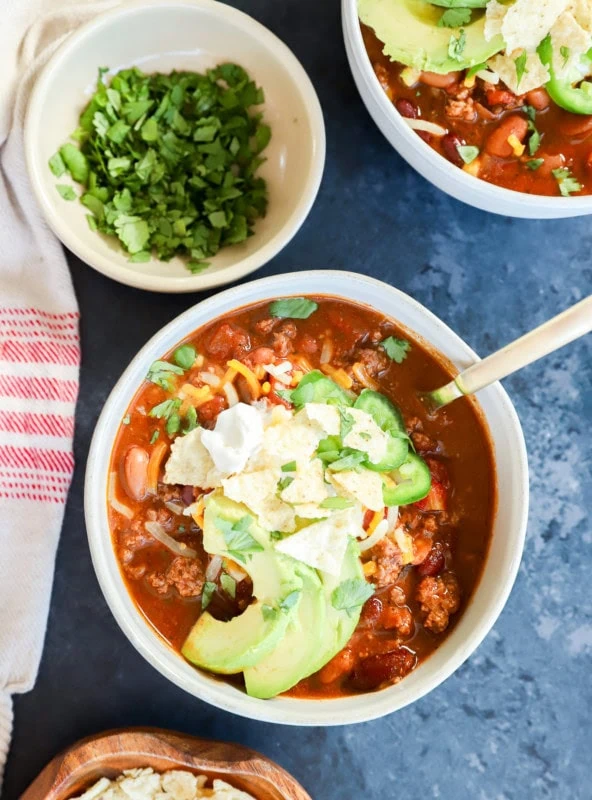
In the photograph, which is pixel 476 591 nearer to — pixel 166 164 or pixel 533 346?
pixel 533 346

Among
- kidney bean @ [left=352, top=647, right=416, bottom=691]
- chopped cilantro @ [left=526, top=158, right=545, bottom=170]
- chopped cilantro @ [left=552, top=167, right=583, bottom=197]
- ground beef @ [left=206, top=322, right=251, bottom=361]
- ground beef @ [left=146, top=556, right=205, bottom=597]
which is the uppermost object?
chopped cilantro @ [left=526, top=158, right=545, bottom=170]

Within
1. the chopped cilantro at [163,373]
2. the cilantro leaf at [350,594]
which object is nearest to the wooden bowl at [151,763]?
the cilantro leaf at [350,594]

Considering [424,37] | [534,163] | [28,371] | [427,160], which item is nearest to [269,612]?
[28,371]

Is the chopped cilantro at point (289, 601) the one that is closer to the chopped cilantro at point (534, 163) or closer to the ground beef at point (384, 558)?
the ground beef at point (384, 558)

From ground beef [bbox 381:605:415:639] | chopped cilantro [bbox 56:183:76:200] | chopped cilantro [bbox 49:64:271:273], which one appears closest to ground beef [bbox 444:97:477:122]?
chopped cilantro [bbox 49:64:271:273]

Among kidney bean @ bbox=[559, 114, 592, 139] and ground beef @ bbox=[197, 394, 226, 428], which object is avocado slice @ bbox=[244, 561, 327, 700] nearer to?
Answer: ground beef @ bbox=[197, 394, 226, 428]
